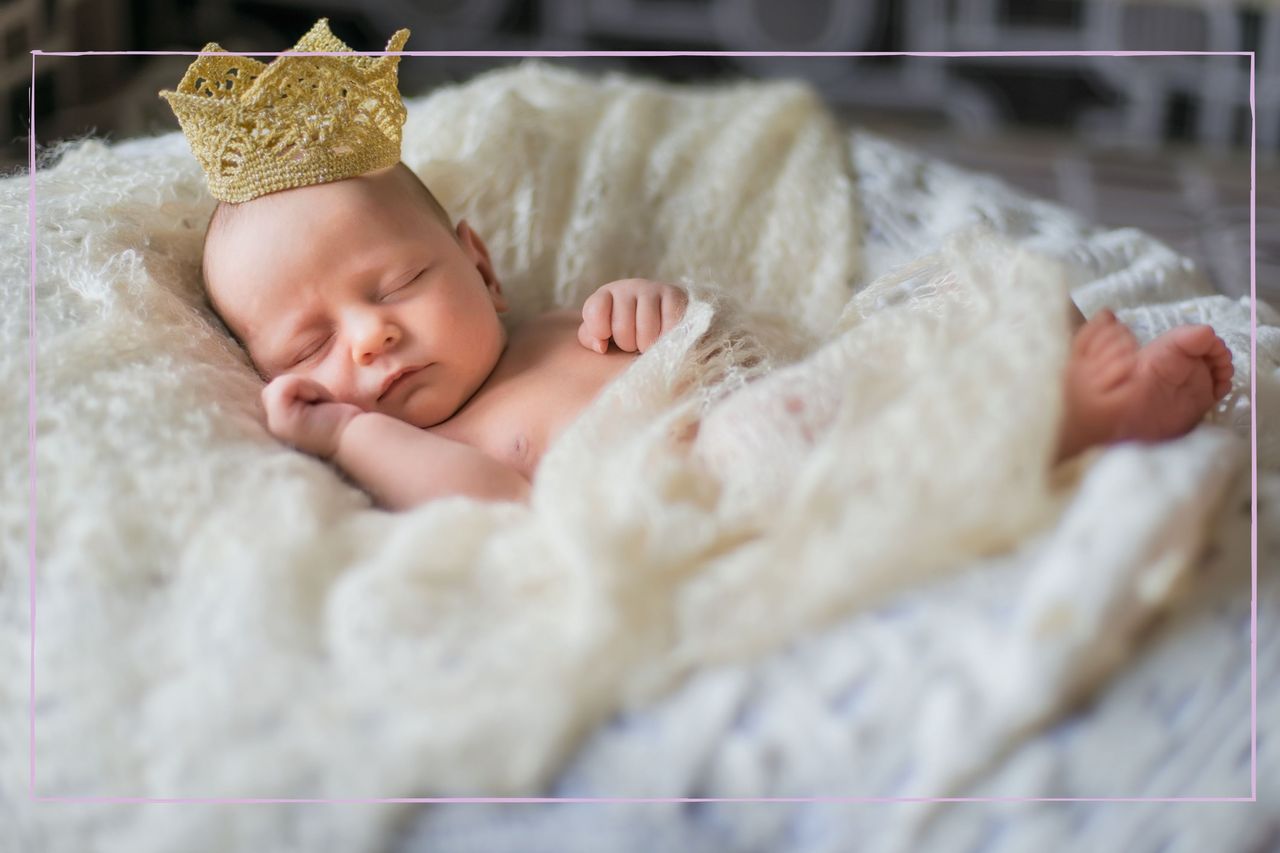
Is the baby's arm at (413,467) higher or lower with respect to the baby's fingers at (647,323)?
lower

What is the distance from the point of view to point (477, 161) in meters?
1.13

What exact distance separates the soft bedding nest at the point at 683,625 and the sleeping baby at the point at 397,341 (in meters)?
0.06

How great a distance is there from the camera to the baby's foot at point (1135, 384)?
2.37 feet

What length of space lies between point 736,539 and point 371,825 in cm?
24

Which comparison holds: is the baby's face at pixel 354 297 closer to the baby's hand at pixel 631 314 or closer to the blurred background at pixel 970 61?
the baby's hand at pixel 631 314

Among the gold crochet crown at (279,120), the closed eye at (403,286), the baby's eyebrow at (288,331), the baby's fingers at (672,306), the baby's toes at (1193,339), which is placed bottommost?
the baby's eyebrow at (288,331)

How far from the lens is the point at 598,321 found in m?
0.93

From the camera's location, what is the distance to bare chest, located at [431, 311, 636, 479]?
878 millimetres

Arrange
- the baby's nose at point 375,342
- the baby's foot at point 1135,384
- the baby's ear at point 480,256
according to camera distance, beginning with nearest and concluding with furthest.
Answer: the baby's foot at point 1135,384 → the baby's nose at point 375,342 → the baby's ear at point 480,256

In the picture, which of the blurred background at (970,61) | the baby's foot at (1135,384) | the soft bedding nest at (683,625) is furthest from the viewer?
the blurred background at (970,61)

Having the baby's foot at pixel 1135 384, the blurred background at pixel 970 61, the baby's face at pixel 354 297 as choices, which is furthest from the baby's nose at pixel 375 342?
the blurred background at pixel 970 61

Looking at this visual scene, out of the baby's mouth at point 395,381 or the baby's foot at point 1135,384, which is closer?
the baby's foot at point 1135,384

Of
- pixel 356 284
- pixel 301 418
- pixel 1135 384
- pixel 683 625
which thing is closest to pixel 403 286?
pixel 356 284

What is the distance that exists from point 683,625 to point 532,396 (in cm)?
32
